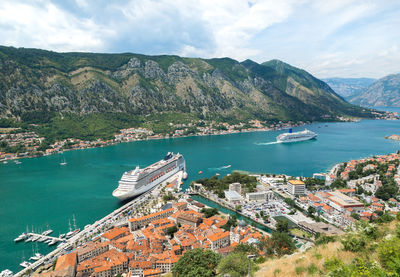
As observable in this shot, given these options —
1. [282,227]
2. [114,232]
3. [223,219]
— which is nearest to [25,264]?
[114,232]

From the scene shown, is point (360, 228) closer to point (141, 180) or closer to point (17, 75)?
point (141, 180)

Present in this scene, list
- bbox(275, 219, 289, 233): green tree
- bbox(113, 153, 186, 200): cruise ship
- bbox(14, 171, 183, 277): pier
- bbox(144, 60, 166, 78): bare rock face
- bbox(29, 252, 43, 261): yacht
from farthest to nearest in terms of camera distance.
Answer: bbox(144, 60, 166, 78): bare rock face < bbox(113, 153, 186, 200): cruise ship < bbox(275, 219, 289, 233): green tree < bbox(29, 252, 43, 261): yacht < bbox(14, 171, 183, 277): pier

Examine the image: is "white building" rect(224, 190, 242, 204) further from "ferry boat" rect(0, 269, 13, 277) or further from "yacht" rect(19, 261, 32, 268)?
"ferry boat" rect(0, 269, 13, 277)

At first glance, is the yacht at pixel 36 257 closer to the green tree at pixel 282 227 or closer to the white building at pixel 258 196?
the green tree at pixel 282 227

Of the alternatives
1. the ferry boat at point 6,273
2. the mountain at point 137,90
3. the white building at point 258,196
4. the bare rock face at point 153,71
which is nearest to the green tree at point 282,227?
the white building at point 258,196

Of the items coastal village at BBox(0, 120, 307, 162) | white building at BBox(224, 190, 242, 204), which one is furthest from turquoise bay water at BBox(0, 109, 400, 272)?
white building at BBox(224, 190, 242, 204)

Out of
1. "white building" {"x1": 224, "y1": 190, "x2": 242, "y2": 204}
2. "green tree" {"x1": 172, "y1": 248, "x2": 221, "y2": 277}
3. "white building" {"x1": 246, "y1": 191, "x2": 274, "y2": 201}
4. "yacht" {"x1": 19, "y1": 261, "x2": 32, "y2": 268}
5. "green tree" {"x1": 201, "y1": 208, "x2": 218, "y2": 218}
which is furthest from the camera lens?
"white building" {"x1": 246, "y1": 191, "x2": 274, "y2": 201}

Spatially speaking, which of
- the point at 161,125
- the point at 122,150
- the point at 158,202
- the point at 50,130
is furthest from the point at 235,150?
the point at 50,130
